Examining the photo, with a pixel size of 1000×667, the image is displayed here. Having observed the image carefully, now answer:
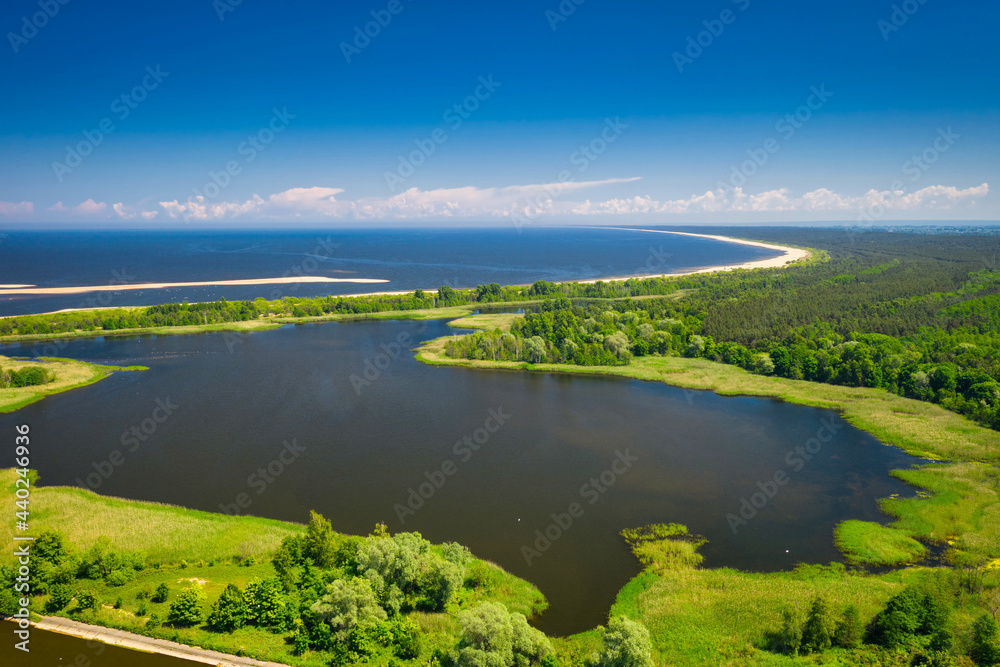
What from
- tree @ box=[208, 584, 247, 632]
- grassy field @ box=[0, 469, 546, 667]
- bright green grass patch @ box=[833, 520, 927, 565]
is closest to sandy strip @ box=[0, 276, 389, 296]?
grassy field @ box=[0, 469, 546, 667]

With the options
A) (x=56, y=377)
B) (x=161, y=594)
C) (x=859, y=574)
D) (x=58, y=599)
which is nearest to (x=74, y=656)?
(x=58, y=599)

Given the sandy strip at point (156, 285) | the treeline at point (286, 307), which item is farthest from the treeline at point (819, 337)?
the sandy strip at point (156, 285)

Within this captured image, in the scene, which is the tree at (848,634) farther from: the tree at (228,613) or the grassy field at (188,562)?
the tree at (228,613)

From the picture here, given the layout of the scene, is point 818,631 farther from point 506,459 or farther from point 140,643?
point 140,643

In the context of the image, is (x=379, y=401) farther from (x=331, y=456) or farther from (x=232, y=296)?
(x=232, y=296)

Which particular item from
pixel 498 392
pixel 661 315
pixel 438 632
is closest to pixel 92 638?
pixel 438 632

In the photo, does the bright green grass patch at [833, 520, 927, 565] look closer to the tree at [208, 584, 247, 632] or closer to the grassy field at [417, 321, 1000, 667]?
the grassy field at [417, 321, 1000, 667]
